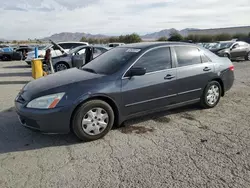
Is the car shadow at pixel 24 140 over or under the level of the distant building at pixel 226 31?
under

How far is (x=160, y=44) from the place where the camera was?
175 inches

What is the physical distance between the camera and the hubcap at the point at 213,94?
500 centimetres

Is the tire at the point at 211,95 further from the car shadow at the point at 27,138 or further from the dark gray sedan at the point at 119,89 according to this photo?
the car shadow at the point at 27,138

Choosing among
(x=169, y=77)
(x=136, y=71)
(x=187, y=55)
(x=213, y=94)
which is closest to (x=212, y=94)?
(x=213, y=94)

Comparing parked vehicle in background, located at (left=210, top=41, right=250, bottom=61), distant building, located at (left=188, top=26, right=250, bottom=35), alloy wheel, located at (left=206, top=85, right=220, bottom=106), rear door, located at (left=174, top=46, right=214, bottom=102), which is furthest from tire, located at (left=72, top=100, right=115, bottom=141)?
distant building, located at (left=188, top=26, right=250, bottom=35)

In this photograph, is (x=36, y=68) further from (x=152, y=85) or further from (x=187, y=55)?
(x=187, y=55)

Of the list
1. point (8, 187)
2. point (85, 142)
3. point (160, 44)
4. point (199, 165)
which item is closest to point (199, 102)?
point (160, 44)

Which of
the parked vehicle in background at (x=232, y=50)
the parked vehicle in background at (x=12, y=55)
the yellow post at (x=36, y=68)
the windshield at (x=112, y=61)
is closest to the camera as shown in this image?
the windshield at (x=112, y=61)

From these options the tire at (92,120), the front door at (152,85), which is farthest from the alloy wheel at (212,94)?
the tire at (92,120)

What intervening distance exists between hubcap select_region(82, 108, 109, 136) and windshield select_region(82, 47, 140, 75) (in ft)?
2.39

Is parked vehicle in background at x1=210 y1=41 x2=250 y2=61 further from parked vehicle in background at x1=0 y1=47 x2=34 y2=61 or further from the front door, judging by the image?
parked vehicle in background at x1=0 y1=47 x2=34 y2=61

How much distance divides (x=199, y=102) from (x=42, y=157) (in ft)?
11.2

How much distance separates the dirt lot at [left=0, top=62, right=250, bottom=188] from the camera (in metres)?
2.64

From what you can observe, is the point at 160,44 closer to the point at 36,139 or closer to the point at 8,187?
the point at 36,139
